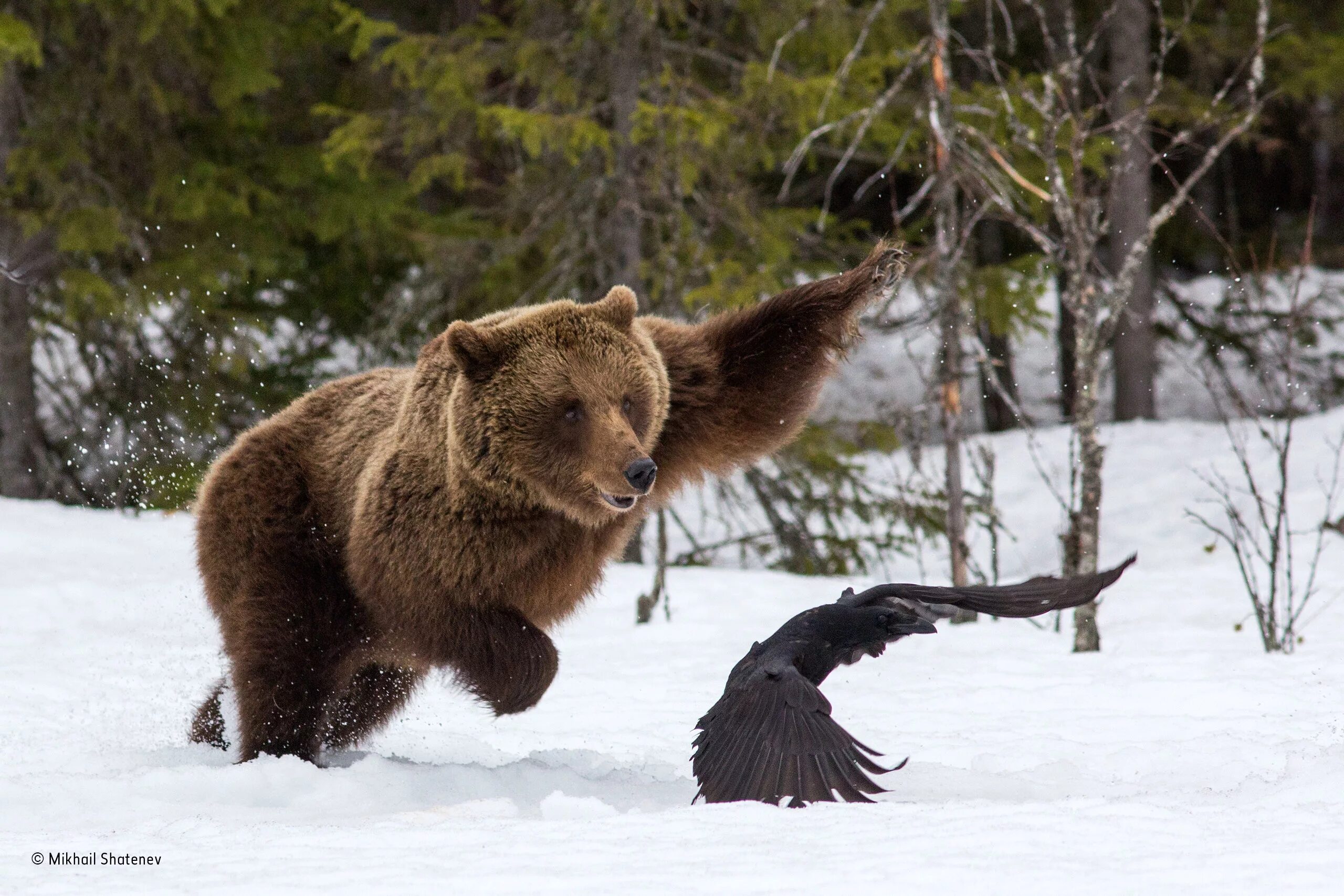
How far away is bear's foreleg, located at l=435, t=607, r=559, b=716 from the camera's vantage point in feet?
15.0

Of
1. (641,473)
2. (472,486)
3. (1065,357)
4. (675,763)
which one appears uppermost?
(641,473)

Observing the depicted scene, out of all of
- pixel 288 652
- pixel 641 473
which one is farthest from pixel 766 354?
pixel 288 652

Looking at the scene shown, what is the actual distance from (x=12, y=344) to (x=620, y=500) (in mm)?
9386

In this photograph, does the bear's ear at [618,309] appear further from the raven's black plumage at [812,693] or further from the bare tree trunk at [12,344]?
the bare tree trunk at [12,344]

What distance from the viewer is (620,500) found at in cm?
449

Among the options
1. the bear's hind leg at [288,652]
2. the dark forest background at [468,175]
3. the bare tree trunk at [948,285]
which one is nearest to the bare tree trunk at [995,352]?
the dark forest background at [468,175]

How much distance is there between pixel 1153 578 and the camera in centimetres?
955

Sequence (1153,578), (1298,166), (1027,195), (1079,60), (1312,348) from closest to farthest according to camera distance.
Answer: (1079,60)
(1153,578)
(1027,195)
(1312,348)
(1298,166)

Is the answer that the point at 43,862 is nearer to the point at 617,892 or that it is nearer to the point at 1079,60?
the point at 617,892

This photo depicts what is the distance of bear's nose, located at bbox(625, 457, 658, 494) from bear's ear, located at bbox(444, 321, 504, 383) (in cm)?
72

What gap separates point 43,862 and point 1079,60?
6008 mm

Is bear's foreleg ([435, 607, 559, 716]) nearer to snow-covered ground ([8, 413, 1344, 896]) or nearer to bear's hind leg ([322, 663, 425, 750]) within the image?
snow-covered ground ([8, 413, 1344, 896])

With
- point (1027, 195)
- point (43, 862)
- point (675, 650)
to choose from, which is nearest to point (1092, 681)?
point (675, 650)

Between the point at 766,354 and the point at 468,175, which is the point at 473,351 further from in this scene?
the point at 468,175
